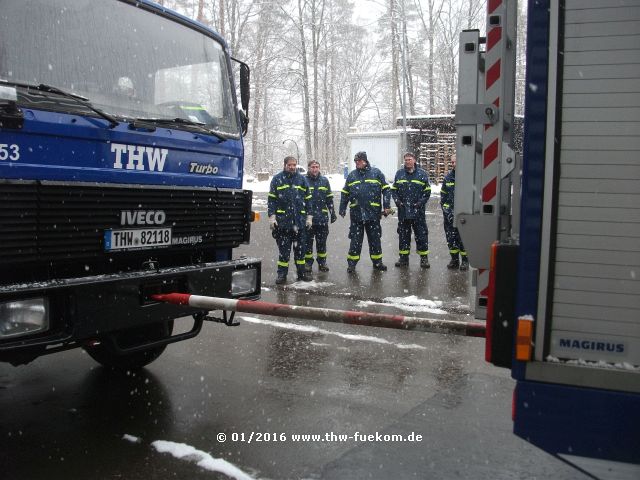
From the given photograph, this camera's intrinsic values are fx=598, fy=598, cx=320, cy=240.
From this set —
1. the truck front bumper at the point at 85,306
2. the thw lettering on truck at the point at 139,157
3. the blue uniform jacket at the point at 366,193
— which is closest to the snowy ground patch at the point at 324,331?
the truck front bumper at the point at 85,306

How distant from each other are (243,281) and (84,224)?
1.27 meters

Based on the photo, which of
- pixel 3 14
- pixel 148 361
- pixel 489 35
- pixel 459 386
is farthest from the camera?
pixel 148 361

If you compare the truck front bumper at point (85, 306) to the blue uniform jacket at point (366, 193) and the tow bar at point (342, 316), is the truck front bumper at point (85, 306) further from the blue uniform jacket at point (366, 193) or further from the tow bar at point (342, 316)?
the blue uniform jacket at point (366, 193)

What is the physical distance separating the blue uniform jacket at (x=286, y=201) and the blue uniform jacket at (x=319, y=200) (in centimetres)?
59

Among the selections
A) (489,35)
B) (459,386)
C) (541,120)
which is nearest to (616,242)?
(541,120)

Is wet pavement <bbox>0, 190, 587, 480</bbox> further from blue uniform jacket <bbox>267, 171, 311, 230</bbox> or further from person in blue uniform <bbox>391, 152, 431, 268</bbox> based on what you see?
person in blue uniform <bbox>391, 152, 431, 268</bbox>

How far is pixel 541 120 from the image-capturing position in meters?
2.24

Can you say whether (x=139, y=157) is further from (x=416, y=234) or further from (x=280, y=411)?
(x=416, y=234)

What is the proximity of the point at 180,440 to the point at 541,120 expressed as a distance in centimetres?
267

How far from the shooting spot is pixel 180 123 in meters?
4.01

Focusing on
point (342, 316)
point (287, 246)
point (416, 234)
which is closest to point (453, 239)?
point (416, 234)

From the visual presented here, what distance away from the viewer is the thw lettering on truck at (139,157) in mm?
3529

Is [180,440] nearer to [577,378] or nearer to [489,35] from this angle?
[577,378]

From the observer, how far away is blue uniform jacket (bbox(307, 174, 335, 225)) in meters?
9.34
